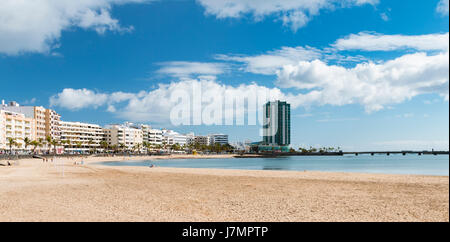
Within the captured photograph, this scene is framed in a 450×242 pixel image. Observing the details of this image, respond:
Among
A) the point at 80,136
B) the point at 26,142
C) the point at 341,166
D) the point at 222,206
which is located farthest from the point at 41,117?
the point at 222,206

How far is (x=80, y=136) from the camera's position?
17488 cm

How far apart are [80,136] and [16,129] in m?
49.8

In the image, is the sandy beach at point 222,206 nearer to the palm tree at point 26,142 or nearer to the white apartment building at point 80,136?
the palm tree at point 26,142

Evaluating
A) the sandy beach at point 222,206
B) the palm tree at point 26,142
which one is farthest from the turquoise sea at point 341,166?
the palm tree at point 26,142

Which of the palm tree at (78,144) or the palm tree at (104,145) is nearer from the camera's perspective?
the palm tree at (78,144)

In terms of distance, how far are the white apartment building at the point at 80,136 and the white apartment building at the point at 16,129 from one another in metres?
17.9

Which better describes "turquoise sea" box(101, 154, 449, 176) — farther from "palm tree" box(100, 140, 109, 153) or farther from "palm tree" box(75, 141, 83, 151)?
"palm tree" box(100, 140, 109, 153)

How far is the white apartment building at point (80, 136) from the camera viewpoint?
165 m

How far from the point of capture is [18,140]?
414 feet

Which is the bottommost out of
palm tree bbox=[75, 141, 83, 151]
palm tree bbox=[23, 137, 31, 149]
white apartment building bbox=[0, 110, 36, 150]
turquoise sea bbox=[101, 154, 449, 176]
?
turquoise sea bbox=[101, 154, 449, 176]

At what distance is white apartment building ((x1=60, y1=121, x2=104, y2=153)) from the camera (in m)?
165

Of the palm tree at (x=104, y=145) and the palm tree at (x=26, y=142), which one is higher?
the palm tree at (x=26, y=142)

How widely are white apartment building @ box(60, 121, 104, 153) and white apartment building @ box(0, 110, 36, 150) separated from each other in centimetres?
1785

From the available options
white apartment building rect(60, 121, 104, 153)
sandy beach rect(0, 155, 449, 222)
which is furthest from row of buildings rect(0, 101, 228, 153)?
sandy beach rect(0, 155, 449, 222)
